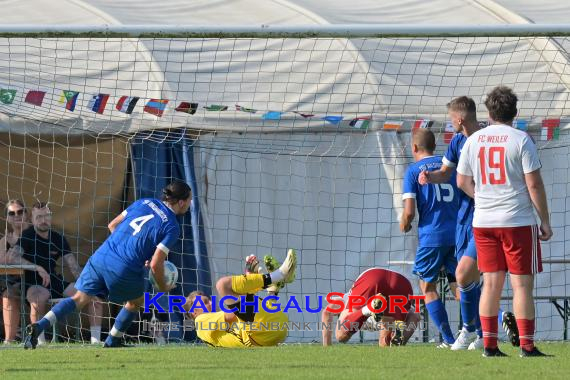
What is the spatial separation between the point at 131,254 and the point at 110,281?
10.8 inches

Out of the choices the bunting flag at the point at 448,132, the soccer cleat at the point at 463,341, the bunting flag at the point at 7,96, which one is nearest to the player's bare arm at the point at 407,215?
the soccer cleat at the point at 463,341

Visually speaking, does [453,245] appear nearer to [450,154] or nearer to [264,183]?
[450,154]

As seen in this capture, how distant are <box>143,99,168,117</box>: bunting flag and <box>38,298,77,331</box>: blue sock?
3356 millimetres

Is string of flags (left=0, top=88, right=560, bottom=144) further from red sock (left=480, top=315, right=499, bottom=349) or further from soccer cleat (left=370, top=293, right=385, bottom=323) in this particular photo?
red sock (left=480, top=315, right=499, bottom=349)

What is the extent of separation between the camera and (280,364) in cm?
771

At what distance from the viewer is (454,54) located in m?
14.4

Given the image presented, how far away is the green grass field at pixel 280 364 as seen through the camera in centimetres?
686

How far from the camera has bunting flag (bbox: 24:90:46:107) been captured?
1263 centimetres

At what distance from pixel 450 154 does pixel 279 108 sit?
17.0 feet

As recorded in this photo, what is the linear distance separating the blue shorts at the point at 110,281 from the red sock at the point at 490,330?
11.2ft

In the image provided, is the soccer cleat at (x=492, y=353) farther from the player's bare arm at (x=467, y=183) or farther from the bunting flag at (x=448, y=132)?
the bunting flag at (x=448, y=132)

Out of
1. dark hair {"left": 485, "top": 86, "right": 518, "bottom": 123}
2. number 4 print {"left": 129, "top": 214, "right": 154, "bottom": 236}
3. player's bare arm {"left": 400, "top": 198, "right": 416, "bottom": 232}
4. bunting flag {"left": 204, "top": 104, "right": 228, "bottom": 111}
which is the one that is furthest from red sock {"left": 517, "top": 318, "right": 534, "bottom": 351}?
bunting flag {"left": 204, "top": 104, "right": 228, "bottom": 111}

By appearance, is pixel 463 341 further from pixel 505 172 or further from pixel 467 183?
pixel 505 172

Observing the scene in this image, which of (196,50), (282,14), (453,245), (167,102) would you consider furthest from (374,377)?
(282,14)
